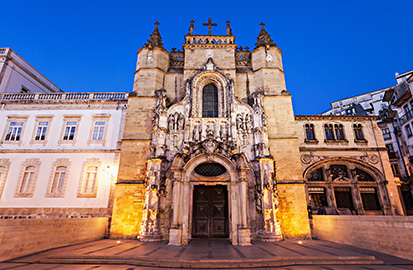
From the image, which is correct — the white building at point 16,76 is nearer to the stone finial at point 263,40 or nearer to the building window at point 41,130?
the building window at point 41,130

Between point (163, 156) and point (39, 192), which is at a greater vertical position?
point (163, 156)

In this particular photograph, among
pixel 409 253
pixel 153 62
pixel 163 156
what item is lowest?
pixel 409 253

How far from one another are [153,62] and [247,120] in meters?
9.21

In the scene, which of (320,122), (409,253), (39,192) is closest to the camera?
(409,253)

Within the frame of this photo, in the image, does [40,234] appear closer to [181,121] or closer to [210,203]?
[210,203]

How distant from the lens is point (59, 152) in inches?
706

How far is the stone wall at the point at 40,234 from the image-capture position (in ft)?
28.0

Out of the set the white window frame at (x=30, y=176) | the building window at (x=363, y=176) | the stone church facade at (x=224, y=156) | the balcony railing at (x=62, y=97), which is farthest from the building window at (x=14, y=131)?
the building window at (x=363, y=176)

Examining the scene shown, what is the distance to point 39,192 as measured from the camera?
16938mm

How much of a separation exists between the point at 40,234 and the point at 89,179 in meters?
7.47

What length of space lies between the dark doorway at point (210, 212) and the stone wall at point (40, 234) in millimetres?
6390

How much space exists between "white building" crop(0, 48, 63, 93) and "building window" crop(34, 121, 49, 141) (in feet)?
20.0

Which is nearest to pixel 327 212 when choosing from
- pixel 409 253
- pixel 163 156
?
pixel 409 253

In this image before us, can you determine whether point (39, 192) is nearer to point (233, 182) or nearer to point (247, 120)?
point (233, 182)
